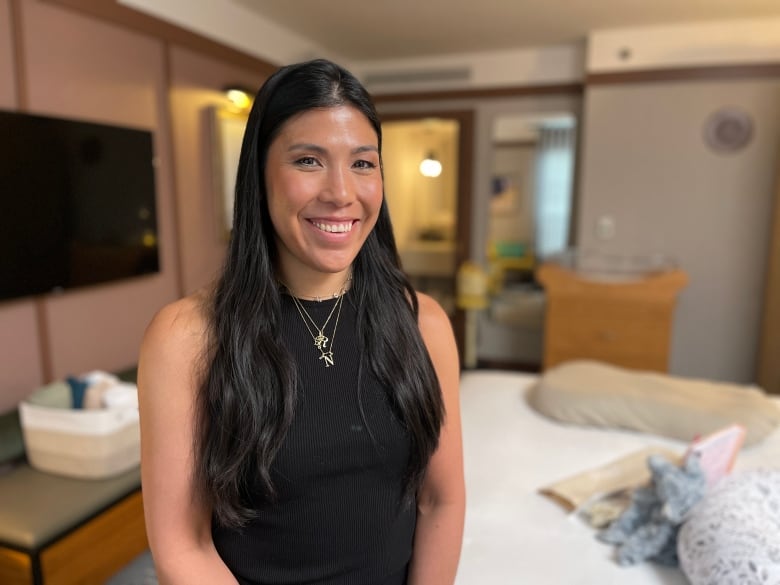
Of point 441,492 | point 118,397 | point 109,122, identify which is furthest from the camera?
point 109,122

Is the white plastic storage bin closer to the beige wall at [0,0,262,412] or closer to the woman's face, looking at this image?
the beige wall at [0,0,262,412]

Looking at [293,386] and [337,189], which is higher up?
[337,189]

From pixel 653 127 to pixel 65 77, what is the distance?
3.12m

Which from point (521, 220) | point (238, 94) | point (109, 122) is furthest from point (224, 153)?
point (521, 220)

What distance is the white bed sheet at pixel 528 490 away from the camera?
50.4 inches

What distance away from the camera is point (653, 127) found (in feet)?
11.3

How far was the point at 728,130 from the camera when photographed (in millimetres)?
3309

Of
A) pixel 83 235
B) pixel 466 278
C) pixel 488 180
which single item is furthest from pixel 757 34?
pixel 83 235

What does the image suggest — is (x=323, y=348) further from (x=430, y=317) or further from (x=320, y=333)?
(x=430, y=317)

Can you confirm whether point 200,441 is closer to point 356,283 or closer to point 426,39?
point 356,283

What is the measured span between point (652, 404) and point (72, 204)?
2266mm

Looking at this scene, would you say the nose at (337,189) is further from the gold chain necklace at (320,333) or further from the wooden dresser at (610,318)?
the wooden dresser at (610,318)

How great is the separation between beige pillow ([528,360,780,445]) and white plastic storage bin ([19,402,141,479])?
147 centimetres

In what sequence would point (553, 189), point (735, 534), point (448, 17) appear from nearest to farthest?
point (735, 534) < point (448, 17) < point (553, 189)
